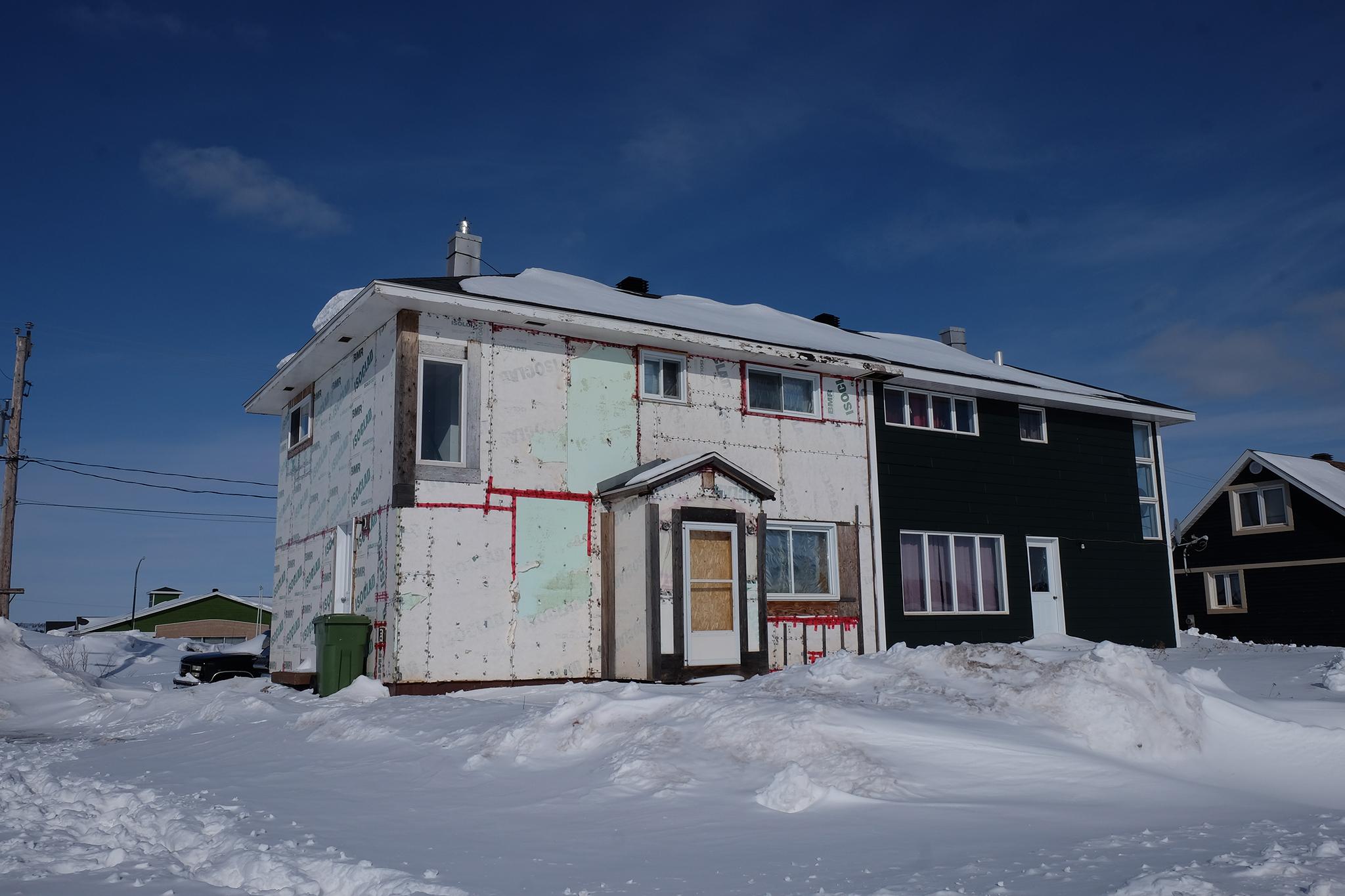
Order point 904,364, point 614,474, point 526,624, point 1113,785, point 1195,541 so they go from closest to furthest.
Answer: point 1113,785 < point 526,624 < point 614,474 < point 904,364 < point 1195,541

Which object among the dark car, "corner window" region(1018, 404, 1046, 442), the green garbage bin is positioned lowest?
the dark car

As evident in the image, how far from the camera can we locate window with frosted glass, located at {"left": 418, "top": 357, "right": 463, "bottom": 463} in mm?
14148

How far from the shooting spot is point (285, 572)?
18.5 meters

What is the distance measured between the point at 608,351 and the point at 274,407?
834 cm

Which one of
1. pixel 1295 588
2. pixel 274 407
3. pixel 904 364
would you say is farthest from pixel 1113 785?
pixel 1295 588

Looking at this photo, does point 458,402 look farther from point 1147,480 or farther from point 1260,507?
point 1260,507

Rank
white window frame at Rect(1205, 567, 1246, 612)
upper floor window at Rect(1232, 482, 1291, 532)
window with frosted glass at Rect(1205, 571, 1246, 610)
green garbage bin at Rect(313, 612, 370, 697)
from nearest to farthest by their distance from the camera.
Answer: green garbage bin at Rect(313, 612, 370, 697)
upper floor window at Rect(1232, 482, 1291, 532)
white window frame at Rect(1205, 567, 1246, 612)
window with frosted glass at Rect(1205, 571, 1246, 610)

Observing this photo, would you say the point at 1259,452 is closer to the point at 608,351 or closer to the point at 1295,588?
the point at 1295,588

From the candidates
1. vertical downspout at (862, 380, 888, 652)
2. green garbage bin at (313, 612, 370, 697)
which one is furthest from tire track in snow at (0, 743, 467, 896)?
vertical downspout at (862, 380, 888, 652)

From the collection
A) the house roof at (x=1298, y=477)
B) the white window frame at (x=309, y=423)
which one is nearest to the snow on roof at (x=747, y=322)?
the white window frame at (x=309, y=423)

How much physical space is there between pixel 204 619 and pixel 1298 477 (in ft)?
175

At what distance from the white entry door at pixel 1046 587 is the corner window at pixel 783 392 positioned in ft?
18.1

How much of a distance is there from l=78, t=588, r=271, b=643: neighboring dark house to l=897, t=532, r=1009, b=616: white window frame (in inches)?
1865

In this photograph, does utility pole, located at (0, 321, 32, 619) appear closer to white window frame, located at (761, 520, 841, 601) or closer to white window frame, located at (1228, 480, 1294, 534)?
white window frame, located at (761, 520, 841, 601)
